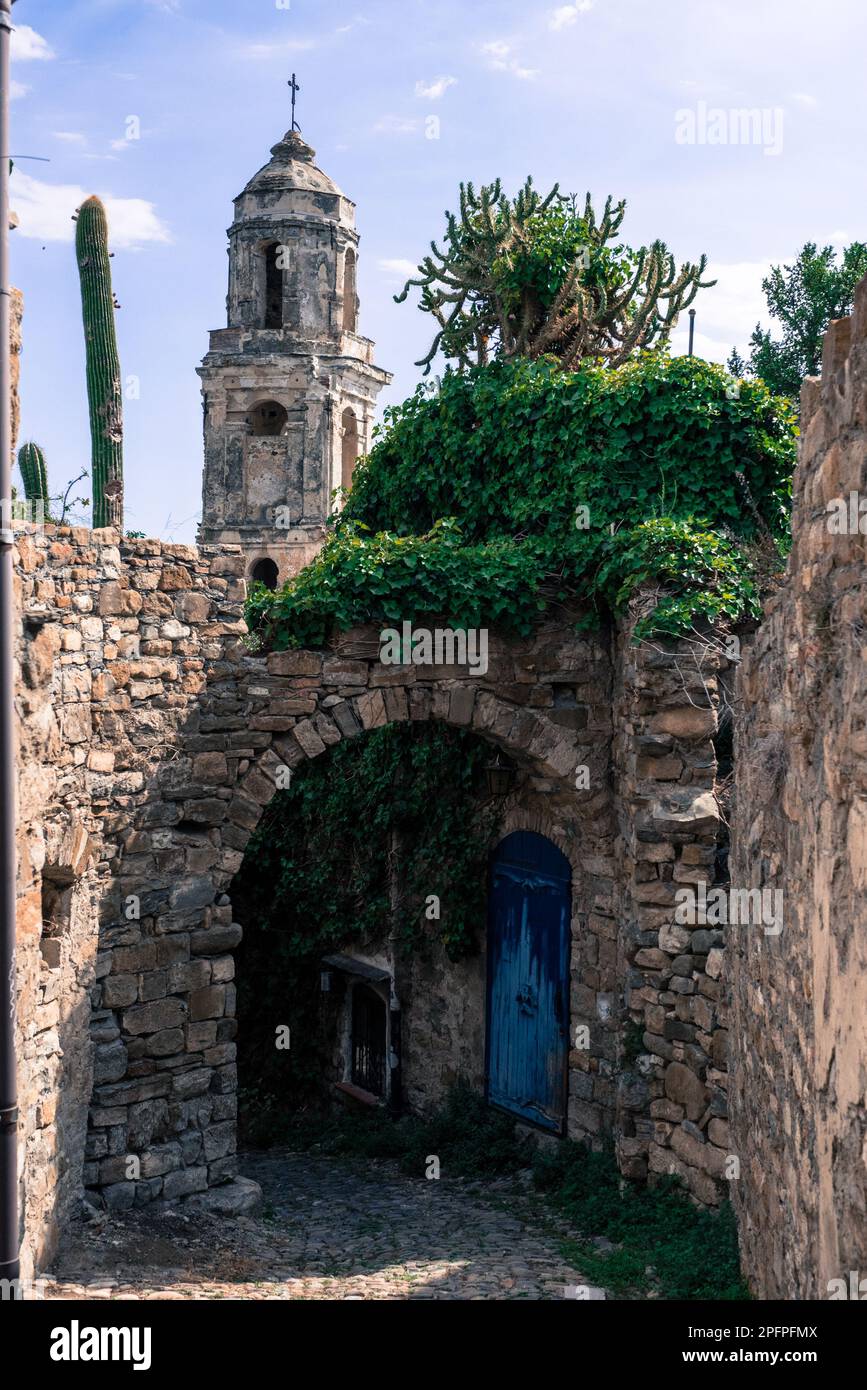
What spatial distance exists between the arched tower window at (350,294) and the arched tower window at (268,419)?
189 cm

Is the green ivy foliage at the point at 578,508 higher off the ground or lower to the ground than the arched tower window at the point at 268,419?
lower

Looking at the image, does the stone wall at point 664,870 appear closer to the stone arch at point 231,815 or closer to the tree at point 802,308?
the stone arch at point 231,815

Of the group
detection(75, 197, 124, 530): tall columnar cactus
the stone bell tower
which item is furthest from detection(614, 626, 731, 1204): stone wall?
the stone bell tower

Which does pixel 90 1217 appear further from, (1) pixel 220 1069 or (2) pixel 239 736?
(2) pixel 239 736

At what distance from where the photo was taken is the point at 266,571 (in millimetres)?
23672

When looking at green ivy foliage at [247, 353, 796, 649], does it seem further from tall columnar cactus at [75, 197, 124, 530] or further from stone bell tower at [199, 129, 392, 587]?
stone bell tower at [199, 129, 392, 587]

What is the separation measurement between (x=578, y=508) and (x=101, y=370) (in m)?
10.7

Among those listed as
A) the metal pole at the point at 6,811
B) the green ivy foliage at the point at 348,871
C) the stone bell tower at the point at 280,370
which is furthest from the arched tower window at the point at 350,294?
the metal pole at the point at 6,811

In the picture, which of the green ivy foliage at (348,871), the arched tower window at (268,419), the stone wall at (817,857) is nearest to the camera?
the stone wall at (817,857)

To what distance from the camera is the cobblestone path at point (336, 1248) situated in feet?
21.4

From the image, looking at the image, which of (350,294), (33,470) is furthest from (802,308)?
(33,470)

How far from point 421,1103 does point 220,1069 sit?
324 cm

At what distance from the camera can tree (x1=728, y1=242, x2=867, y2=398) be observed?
62.1ft
